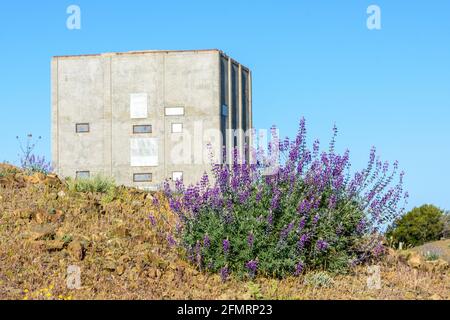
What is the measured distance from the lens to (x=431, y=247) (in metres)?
22.6

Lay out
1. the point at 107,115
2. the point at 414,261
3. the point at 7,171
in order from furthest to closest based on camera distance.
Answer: the point at 107,115
the point at 7,171
the point at 414,261

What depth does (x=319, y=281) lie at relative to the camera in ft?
32.3

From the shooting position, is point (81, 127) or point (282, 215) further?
point (81, 127)

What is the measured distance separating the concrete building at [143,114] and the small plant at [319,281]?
99.0 ft

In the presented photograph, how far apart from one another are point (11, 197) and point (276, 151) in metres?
5.67

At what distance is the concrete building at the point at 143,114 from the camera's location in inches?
1626

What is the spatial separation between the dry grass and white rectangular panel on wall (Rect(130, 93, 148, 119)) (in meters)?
29.5

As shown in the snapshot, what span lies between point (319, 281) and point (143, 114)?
3353cm

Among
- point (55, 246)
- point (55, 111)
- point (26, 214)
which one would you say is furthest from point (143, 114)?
point (55, 246)

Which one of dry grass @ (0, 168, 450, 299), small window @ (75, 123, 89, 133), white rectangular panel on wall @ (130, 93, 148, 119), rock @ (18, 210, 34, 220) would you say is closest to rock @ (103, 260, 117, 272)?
dry grass @ (0, 168, 450, 299)

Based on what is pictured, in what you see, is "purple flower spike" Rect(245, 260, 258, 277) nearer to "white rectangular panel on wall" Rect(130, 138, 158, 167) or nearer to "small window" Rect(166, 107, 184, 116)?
"small window" Rect(166, 107, 184, 116)

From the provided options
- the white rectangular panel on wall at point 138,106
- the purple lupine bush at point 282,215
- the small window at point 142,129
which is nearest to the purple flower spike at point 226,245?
the purple lupine bush at point 282,215

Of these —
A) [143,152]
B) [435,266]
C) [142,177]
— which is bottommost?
[435,266]

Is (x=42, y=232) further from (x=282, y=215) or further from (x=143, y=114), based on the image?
(x=143, y=114)
